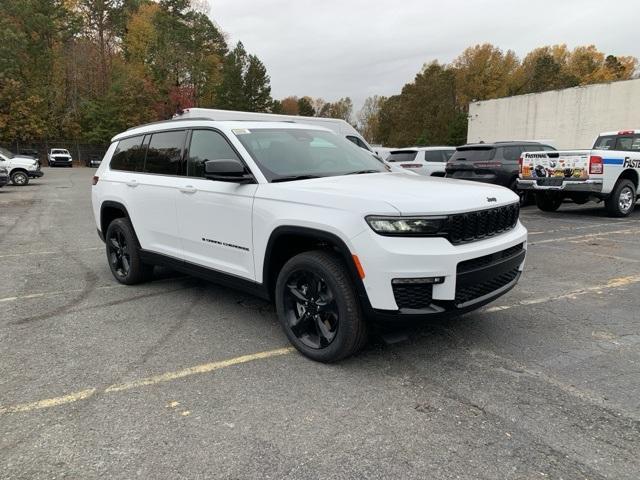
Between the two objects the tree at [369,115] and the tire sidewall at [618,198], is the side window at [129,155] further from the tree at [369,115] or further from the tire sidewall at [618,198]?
the tree at [369,115]

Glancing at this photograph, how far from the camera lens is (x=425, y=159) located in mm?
17469

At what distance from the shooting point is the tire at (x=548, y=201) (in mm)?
12500

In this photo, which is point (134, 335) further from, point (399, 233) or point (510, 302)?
point (510, 302)

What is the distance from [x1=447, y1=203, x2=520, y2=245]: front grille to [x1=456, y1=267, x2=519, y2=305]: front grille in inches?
12.7

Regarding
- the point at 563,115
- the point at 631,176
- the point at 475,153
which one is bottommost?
the point at 631,176

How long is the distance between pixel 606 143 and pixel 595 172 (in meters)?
1.93

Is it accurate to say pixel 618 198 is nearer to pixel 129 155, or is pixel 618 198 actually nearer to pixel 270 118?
pixel 270 118

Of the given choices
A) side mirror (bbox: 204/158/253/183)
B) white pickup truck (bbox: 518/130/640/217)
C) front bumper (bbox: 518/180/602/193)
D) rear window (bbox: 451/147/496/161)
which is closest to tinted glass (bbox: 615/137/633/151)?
white pickup truck (bbox: 518/130/640/217)

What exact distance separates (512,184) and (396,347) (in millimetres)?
10215

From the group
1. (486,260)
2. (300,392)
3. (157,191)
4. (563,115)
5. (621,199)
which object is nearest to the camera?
(300,392)

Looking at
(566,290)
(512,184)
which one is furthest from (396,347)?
(512,184)

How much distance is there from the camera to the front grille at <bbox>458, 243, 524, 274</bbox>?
3434mm

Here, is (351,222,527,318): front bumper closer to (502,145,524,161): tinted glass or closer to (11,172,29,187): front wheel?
(502,145,524,161): tinted glass

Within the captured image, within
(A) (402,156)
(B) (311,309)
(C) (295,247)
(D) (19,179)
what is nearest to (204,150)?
(C) (295,247)
